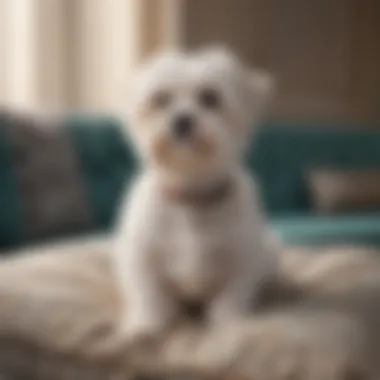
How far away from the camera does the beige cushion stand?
114 inches

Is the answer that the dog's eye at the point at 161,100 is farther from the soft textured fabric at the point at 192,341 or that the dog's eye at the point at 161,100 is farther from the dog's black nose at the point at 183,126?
the soft textured fabric at the point at 192,341

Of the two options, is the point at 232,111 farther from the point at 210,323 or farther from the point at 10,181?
the point at 10,181

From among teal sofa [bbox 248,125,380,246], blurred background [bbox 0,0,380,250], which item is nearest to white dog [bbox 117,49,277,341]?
blurred background [bbox 0,0,380,250]

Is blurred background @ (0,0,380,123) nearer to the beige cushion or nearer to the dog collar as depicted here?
the beige cushion

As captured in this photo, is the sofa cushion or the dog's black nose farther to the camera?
the sofa cushion

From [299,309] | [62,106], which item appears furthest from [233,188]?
[62,106]

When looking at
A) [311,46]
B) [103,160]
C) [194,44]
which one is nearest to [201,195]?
[103,160]

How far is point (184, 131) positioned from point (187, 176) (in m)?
0.11

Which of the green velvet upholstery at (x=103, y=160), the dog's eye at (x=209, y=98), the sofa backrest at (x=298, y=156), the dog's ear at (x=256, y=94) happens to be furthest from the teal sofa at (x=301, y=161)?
the dog's eye at (x=209, y=98)

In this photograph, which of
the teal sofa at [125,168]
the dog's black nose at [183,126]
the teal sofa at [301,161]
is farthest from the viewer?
the teal sofa at [301,161]

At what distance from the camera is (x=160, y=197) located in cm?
153

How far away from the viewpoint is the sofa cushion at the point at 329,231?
7.51 feet

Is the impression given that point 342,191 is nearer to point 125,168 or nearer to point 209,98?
point 125,168

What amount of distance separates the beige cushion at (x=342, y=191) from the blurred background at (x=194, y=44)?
0.76m
